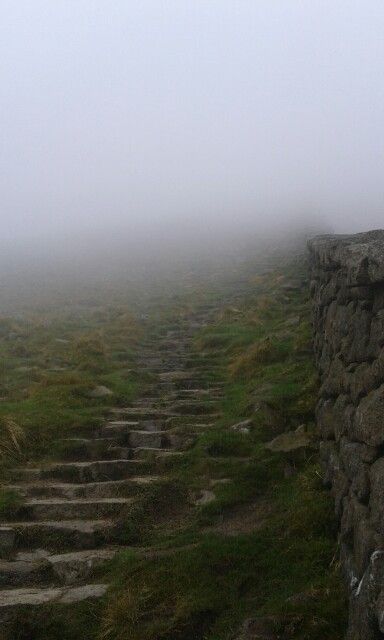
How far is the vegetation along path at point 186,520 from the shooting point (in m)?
5.95

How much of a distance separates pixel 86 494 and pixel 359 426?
410cm

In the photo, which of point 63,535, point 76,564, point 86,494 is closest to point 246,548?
point 76,564

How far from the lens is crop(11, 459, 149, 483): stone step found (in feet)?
30.0

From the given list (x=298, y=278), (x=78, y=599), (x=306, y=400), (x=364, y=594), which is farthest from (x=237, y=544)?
(x=298, y=278)

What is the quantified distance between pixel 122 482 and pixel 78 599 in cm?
231

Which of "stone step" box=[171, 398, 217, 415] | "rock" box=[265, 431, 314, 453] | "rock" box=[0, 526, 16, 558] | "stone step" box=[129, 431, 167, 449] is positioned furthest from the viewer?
"stone step" box=[171, 398, 217, 415]

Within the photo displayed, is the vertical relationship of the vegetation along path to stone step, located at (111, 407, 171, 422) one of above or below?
below

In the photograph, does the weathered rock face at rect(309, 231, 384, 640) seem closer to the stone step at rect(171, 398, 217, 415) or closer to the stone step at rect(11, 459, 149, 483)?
the stone step at rect(11, 459, 149, 483)

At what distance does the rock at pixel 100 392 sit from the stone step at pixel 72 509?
12.3 feet

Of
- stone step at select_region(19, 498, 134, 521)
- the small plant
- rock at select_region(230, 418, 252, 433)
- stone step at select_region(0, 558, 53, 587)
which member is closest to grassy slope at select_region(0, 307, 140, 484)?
the small plant

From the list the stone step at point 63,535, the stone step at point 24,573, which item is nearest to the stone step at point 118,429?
the stone step at point 63,535

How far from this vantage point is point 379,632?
4414 millimetres

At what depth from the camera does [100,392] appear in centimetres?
1219

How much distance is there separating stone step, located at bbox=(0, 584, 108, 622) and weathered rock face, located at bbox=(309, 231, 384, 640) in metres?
2.37
